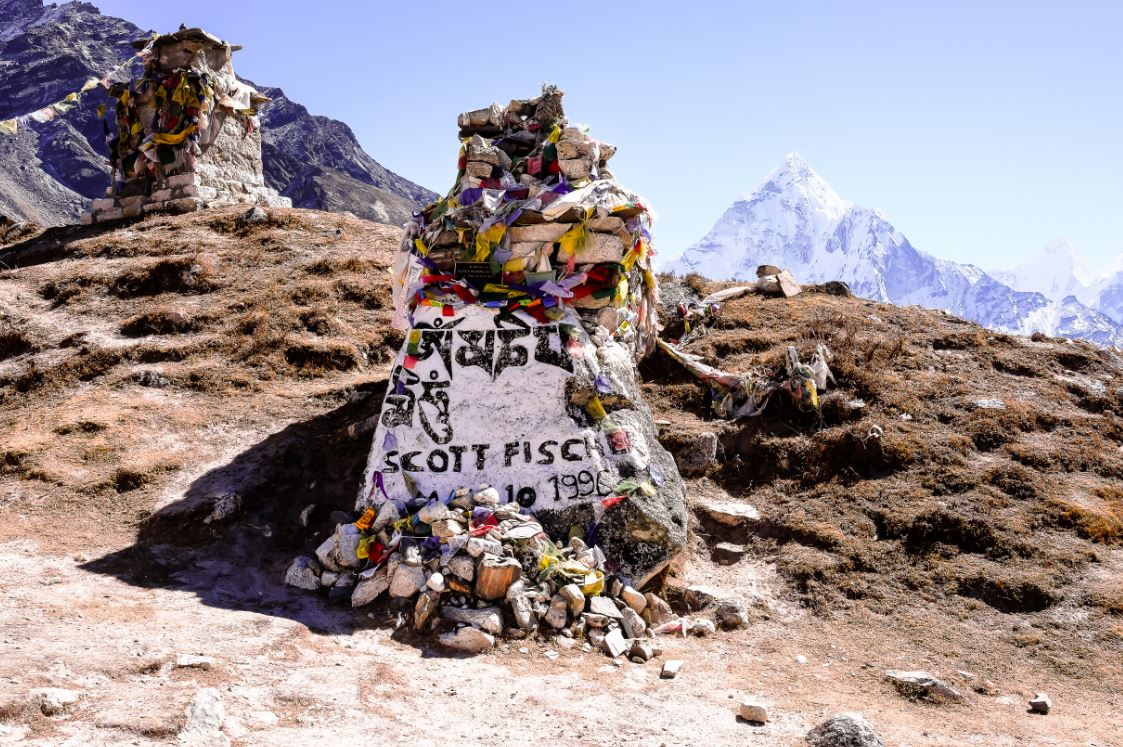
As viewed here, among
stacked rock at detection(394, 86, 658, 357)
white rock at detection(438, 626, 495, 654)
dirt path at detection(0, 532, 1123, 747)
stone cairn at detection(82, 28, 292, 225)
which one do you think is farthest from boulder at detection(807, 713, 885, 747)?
stone cairn at detection(82, 28, 292, 225)

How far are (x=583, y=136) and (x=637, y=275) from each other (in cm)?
197

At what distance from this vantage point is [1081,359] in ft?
44.8

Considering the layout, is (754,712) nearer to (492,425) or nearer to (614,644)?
(614,644)

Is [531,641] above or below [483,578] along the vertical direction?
below

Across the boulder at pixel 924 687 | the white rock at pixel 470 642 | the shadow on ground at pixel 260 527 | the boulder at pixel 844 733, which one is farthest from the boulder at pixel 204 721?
the boulder at pixel 924 687

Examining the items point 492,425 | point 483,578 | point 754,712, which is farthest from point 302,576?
point 754,712

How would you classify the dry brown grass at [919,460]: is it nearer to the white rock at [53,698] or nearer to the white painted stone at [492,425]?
the white painted stone at [492,425]

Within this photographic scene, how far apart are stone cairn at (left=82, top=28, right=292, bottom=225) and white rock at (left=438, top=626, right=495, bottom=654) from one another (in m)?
17.3

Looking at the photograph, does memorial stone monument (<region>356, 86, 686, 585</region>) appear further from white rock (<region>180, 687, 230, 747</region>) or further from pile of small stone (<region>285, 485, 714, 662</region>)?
white rock (<region>180, 687, 230, 747</region>)

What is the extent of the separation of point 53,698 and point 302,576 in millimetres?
2966

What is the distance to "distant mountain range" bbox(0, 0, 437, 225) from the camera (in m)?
67.2

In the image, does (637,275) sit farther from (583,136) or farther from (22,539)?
(22,539)

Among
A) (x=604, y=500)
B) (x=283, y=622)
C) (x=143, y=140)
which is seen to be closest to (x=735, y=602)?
(x=604, y=500)

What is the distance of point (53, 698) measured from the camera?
468 cm
